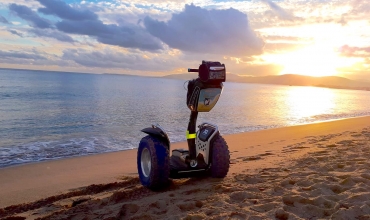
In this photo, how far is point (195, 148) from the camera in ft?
18.0

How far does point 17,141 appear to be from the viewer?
12.2 metres

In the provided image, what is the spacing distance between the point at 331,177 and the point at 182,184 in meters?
2.42

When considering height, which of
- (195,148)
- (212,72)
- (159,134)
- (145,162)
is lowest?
(145,162)

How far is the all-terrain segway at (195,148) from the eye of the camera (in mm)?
4922

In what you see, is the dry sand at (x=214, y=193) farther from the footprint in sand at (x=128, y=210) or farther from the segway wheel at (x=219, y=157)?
the segway wheel at (x=219, y=157)

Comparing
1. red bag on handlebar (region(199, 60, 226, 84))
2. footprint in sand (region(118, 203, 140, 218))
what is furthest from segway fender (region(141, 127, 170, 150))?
footprint in sand (region(118, 203, 140, 218))

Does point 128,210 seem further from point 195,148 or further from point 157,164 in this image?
point 195,148

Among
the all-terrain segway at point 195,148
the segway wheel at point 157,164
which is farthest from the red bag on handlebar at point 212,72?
the segway wheel at point 157,164

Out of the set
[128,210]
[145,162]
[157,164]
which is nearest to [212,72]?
[157,164]

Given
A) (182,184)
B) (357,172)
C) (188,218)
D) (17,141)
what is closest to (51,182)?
(182,184)

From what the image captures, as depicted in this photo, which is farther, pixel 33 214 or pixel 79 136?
pixel 79 136

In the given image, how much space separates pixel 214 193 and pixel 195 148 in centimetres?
103

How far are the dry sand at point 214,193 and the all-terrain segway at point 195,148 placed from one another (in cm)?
23

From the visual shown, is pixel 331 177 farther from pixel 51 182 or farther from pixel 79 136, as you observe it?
pixel 79 136
